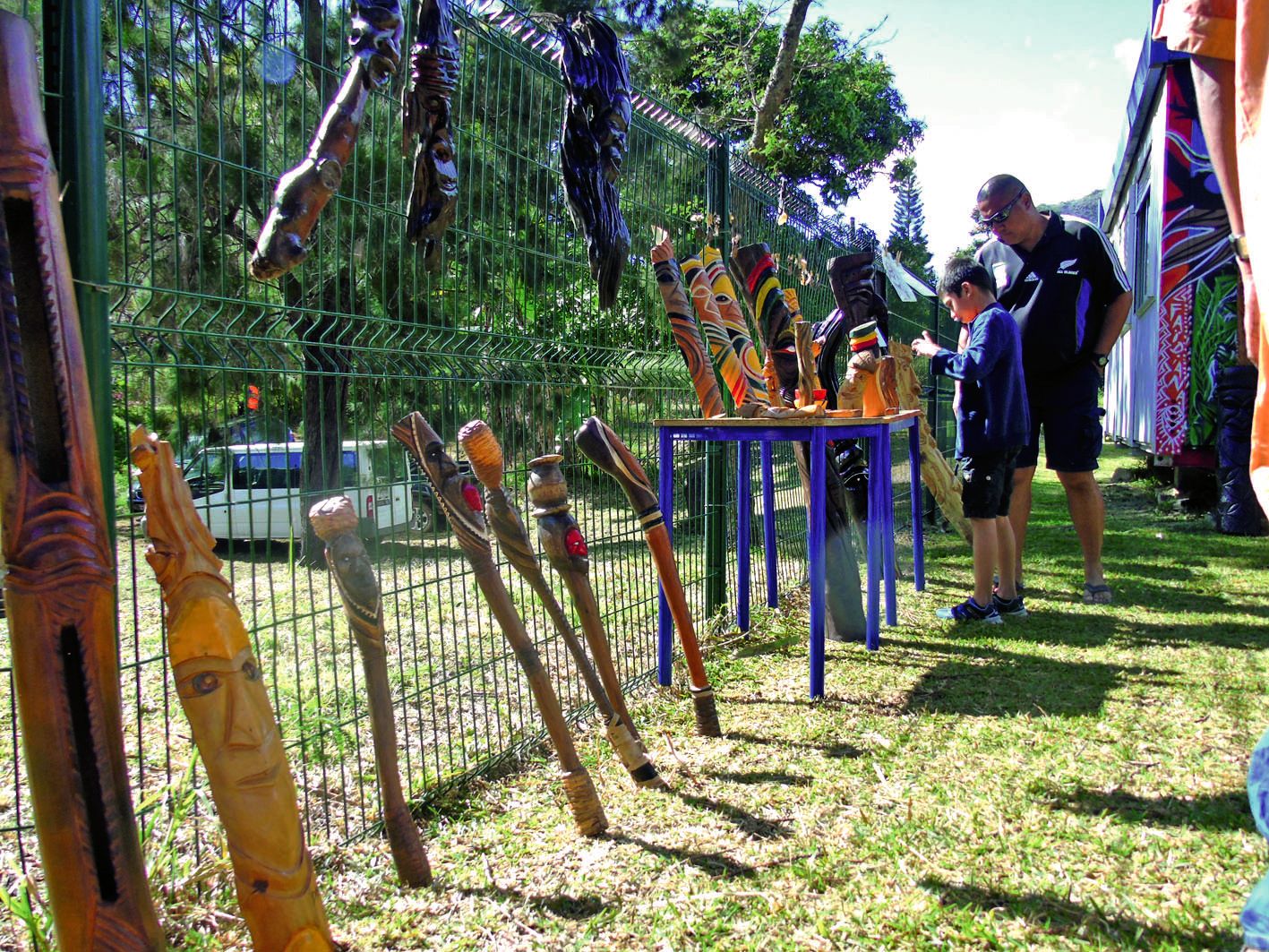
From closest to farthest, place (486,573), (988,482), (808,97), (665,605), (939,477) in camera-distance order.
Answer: (486,573)
(665,605)
(988,482)
(939,477)
(808,97)

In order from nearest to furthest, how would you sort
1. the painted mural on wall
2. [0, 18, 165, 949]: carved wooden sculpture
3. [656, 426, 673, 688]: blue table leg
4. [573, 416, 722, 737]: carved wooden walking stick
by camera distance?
[0, 18, 165, 949]: carved wooden sculpture, [573, 416, 722, 737]: carved wooden walking stick, [656, 426, 673, 688]: blue table leg, the painted mural on wall

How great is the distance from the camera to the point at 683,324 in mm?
3383

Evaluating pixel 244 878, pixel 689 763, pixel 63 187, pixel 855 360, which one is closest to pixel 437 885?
pixel 244 878

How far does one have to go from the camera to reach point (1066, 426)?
4.36m

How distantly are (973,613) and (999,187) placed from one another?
2.06m

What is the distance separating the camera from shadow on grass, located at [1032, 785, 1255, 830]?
7.59 ft

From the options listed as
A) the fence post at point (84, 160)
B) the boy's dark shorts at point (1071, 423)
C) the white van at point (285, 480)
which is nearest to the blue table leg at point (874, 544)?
the boy's dark shorts at point (1071, 423)

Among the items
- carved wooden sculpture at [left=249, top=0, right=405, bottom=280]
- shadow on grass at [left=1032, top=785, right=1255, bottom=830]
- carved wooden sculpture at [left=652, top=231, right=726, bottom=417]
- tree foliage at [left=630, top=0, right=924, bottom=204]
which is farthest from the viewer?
tree foliage at [left=630, top=0, right=924, bottom=204]

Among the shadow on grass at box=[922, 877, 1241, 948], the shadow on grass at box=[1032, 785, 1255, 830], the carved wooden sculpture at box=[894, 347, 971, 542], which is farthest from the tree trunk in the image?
the shadow on grass at box=[922, 877, 1241, 948]

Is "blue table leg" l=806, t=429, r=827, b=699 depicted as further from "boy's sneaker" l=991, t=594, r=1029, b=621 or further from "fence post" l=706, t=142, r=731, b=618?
"boy's sneaker" l=991, t=594, r=1029, b=621

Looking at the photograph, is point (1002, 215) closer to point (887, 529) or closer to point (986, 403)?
point (986, 403)

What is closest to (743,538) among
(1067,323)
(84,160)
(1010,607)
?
(1010,607)

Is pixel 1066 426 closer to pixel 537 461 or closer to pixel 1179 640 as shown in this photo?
pixel 1179 640

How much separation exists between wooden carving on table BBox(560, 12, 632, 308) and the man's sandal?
326cm
